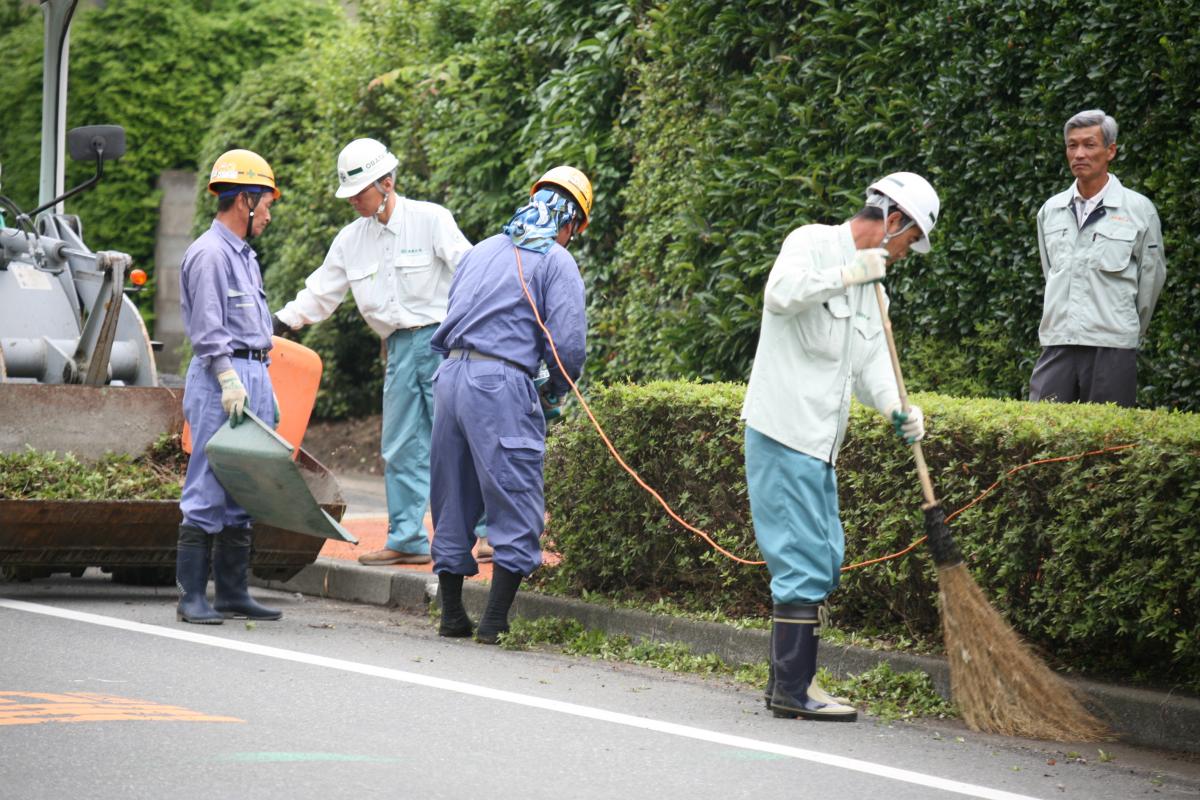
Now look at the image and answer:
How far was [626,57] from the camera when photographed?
11516 millimetres

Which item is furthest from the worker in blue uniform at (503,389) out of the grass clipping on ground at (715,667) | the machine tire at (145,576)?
the machine tire at (145,576)

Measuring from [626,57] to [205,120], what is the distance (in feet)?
29.0

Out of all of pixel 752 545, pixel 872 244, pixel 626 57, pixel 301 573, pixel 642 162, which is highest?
pixel 626 57

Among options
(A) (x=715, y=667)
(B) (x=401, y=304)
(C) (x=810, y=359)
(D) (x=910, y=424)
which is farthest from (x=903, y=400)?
(B) (x=401, y=304)

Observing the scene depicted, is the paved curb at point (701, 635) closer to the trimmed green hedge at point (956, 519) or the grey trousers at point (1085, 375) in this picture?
the trimmed green hedge at point (956, 519)

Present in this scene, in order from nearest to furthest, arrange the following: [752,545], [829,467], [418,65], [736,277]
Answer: [829,467]
[752,545]
[736,277]
[418,65]

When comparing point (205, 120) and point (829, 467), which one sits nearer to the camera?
point (829, 467)

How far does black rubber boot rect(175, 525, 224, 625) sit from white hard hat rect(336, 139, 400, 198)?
2007 mm

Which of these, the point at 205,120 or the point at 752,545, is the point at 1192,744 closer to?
the point at 752,545

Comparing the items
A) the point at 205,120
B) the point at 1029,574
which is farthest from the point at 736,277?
the point at 205,120

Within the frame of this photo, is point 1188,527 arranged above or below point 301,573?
above

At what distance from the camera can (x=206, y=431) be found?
757 centimetres

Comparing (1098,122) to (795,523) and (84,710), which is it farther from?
(84,710)

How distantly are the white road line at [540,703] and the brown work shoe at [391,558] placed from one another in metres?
1.65
